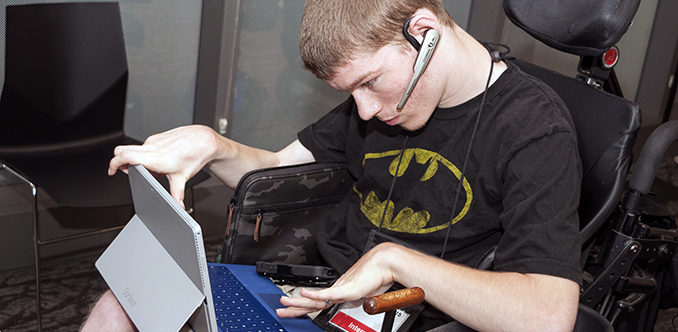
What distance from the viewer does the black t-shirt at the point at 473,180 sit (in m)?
1.02

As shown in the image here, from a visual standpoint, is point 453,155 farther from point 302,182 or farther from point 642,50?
point 642,50

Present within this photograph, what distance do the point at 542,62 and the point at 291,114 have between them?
1.50 m

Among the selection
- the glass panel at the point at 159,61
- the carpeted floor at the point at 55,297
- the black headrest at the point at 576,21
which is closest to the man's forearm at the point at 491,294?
the black headrest at the point at 576,21

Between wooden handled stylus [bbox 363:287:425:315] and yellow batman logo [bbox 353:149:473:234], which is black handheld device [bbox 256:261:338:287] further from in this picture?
wooden handled stylus [bbox 363:287:425:315]

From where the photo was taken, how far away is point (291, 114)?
9.04 ft

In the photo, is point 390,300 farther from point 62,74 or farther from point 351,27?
point 62,74

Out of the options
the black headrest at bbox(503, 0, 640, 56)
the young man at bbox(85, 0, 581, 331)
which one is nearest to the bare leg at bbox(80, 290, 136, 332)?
the young man at bbox(85, 0, 581, 331)

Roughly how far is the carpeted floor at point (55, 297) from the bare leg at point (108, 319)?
835 millimetres

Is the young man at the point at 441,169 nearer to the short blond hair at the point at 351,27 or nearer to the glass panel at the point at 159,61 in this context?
the short blond hair at the point at 351,27

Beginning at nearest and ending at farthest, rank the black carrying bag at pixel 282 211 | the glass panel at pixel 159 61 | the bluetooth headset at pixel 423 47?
the bluetooth headset at pixel 423 47, the black carrying bag at pixel 282 211, the glass panel at pixel 159 61

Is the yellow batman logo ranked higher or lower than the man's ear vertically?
lower

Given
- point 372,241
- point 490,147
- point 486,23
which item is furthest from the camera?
point 486,23

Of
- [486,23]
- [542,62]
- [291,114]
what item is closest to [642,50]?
[542,62]

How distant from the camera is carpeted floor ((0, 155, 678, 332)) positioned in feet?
6.32
